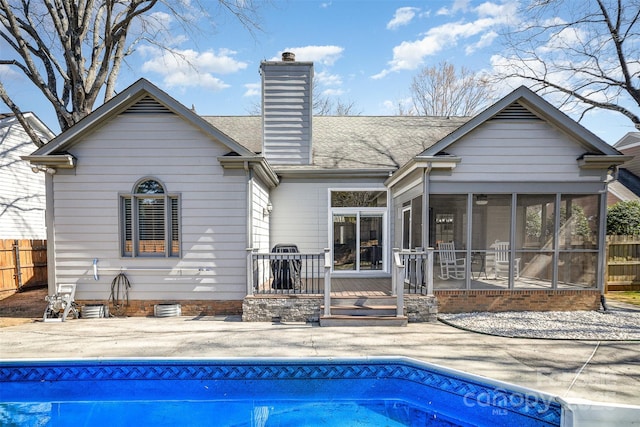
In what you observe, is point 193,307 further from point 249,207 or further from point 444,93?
point 444,93

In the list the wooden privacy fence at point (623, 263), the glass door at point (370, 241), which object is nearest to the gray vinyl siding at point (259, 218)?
the glass door at point (370, 241)

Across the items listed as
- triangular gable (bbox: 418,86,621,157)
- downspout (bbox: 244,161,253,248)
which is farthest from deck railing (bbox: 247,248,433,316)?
triangular gable (bbox: 418,86,621,157)

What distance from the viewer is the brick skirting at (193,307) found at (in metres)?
7.21

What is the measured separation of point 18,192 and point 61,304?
892 cm

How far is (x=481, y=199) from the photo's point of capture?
24.6 ft

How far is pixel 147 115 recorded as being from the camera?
23.3ft

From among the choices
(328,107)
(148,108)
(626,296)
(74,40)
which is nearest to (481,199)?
(626,296)

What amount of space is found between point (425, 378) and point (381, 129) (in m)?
9.22

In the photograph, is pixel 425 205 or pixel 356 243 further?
pixel 356 243

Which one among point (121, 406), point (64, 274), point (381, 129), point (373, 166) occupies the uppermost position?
point (381, 129)

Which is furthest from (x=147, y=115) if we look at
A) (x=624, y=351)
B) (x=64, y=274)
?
(x=624, y=351)

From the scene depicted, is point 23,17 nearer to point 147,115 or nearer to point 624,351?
point 147,115

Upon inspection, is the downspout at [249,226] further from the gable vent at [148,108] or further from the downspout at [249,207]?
the gable vent at [148,108]

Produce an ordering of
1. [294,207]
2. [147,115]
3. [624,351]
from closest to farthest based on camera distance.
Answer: [624,351] < [147,115] < [294,207]
